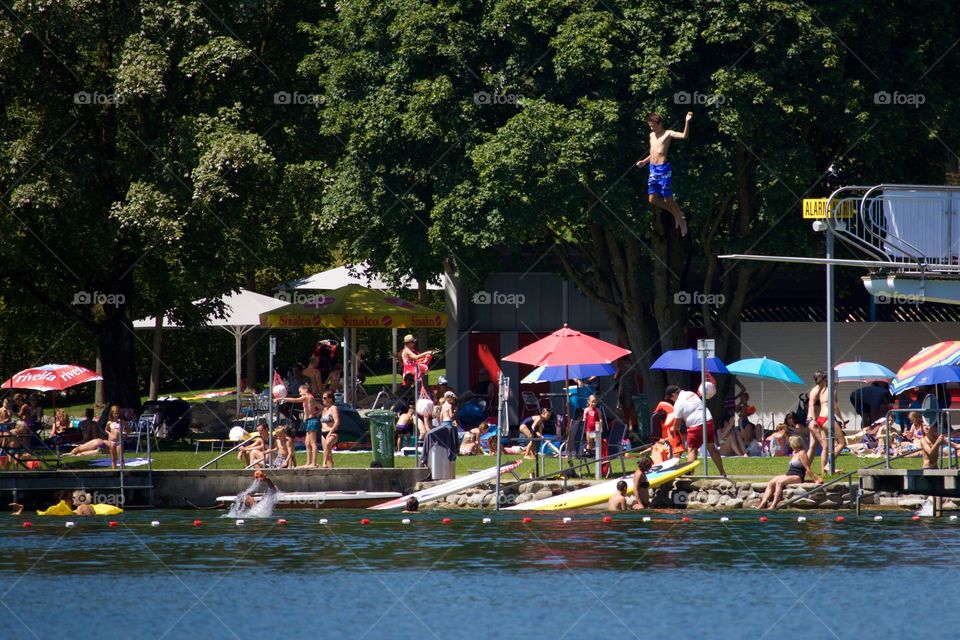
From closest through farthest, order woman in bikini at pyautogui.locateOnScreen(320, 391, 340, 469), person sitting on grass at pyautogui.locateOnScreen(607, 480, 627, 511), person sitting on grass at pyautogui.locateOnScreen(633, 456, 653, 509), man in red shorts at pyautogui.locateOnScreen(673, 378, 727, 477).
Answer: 1. person sitting on grass at pyautogui.locateOnScreen(633, 456, 653, 509)
2. person sitting on grass at pyautogui.locateOnScreen(607, 480, 627, 511)
3. man in red shorts at pyautogui.locateOnScreen(673, 378, 727, 477)
4. woman in bikini at pyautogui.locateOnScreen(320, 391, 340, 469)

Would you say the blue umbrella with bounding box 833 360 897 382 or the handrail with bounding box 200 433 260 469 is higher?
the blue umbrella with bounding box 833 360 897 382

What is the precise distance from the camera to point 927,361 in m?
31.0

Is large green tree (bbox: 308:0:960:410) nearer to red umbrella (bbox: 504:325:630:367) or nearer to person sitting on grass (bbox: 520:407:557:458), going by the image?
red umbrella (bbox: 504:325:630:367)

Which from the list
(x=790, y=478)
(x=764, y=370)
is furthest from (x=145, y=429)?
(x=790, y=478)

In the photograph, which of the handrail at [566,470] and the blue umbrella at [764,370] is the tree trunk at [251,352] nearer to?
the handrail at [566,470]

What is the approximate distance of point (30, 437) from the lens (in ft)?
112

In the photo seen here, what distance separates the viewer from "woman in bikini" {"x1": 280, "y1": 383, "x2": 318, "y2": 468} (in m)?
31.5

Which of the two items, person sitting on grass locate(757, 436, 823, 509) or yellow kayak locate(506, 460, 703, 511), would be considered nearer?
person sitting on grass locate(757, 436, 823, 509)

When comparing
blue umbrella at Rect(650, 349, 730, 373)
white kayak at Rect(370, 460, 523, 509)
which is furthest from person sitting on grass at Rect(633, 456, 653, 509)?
blue umbrella at Rect(650, 349, 730, 373)

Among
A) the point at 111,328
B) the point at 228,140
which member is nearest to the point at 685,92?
the point at 228,140

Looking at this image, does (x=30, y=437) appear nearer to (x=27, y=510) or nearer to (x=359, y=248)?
(x=27, y=510)

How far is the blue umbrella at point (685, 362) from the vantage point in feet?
105

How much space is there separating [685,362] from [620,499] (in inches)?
166

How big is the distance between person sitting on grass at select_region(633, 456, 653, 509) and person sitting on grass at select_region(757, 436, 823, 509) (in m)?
1.99
